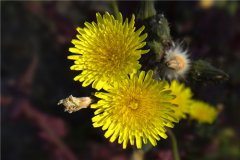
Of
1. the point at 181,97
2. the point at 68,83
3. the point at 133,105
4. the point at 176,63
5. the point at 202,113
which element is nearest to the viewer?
the point at 133,105

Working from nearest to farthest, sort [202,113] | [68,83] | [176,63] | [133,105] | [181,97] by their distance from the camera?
[133,105] < [176,63] < [181,97] < [202,113] < [68,83]

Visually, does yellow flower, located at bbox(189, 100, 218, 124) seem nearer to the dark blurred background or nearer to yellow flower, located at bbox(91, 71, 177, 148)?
the dark blurred background

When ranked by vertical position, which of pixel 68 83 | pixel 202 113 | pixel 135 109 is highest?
pixel 68 83

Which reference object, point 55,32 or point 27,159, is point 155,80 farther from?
point 27,159

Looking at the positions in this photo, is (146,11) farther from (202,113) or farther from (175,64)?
(202,113)

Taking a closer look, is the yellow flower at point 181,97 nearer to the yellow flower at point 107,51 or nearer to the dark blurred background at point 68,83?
the dark blurred background at point 68,83

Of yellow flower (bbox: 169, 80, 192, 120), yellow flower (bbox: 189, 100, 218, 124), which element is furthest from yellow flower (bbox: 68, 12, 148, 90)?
yellow flower (bbox: 189, 100, 218, 124)

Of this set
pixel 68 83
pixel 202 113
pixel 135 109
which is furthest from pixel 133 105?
pixel 68 83
